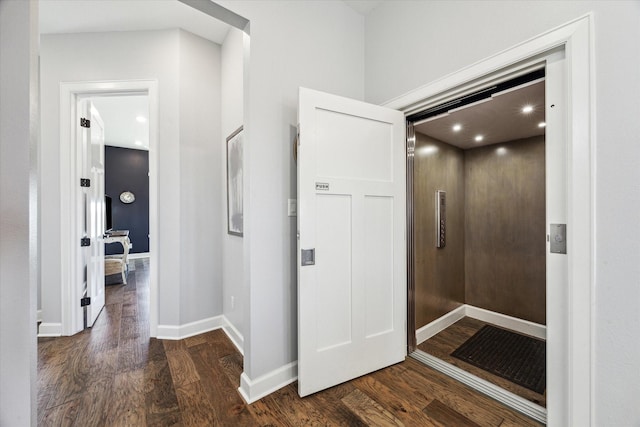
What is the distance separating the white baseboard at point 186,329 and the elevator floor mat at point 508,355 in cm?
234

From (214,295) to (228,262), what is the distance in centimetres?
42

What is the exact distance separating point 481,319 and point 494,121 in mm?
2270

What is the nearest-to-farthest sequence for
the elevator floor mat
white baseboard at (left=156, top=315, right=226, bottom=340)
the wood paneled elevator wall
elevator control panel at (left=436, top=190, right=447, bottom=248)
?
the elevator floor mat
white baseboard at (left=156, top=315, right=226, bottom=340)
the wood paneled elevator wall
elevator control panel at (left=436, top=190, right=447, bottom=248)

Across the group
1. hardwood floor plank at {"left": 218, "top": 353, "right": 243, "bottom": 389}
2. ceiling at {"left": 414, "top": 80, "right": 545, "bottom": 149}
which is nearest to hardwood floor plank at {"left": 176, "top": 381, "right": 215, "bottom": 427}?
hardwood floor plank at {"left": 218, "top": 353, "right": 243, "bottom": 389}

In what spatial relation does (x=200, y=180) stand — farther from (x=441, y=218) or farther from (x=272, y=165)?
(x=441, y=218)

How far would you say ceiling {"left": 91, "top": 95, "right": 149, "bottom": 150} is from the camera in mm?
3928

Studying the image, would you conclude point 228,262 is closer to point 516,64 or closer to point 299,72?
point 299,72

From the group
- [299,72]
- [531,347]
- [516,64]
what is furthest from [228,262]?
[531,347]

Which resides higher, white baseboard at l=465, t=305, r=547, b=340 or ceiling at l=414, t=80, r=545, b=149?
ceiling at l=414, t=80, r=545, b=149

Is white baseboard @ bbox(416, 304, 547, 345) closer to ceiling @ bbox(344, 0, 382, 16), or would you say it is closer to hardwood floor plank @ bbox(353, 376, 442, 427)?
hardwood floor plank @ bbox(353, 376, 442, 427)

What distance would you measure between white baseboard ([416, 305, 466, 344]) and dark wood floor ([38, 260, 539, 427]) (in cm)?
60

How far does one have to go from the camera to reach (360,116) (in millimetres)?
1770

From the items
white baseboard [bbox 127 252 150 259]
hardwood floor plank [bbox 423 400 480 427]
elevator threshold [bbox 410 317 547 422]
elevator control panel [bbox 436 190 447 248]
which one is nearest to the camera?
hardwood floor plank [bbox 423 400 480 427]

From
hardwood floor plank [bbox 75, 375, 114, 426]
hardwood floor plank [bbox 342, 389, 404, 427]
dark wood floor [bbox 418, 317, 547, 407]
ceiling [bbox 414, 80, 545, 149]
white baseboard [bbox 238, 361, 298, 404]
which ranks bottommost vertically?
dark wood floor [bbox 418, 317, 547, 407]
